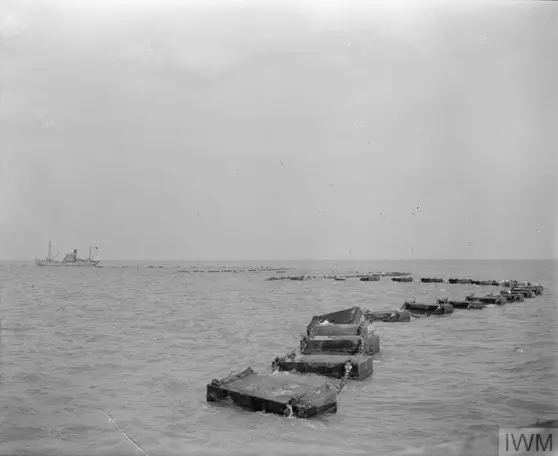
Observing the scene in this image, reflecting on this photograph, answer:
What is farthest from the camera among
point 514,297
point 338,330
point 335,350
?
point 514,297

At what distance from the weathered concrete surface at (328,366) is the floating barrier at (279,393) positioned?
123cm

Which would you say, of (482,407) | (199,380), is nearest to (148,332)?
(199,380)

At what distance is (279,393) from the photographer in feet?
28.3

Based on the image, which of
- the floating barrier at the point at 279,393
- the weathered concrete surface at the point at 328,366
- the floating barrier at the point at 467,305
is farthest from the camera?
the floating barrier at the point at 467,305

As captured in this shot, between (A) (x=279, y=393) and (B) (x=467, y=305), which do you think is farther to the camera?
(B) (x=467, y=305)

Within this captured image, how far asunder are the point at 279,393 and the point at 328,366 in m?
2.64

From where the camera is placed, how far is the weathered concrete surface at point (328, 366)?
10.9m

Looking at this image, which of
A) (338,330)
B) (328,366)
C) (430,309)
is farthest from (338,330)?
(430,309)

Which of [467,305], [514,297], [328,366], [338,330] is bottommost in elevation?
[467,305]

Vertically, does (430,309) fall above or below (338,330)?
below

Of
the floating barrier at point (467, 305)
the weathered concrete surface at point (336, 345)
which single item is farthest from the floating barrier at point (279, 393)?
the floating barrier at point (467, 305)

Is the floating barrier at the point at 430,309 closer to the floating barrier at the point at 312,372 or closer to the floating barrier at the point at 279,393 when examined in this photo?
→ the floating barrier at the point at 312,372

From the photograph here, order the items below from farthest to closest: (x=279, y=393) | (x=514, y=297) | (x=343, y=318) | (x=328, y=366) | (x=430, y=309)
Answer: (x=514, y=297) < (x=430, y=309) < (x=343, y=318) < (x=328, y=366) < (x=279, y=393)

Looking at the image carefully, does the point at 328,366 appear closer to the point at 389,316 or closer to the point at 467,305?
the point at 389,316
